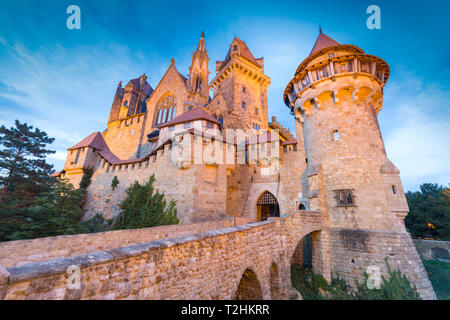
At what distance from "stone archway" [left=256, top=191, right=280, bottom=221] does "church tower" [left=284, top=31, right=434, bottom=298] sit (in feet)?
15.2

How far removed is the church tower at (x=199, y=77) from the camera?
65.8ft

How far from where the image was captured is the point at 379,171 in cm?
1041

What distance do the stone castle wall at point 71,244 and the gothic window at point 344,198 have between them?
843 centimetres

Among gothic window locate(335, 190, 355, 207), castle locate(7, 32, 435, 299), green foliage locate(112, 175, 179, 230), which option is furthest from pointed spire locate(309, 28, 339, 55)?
green foliage locate(112, 175, 179, 230)

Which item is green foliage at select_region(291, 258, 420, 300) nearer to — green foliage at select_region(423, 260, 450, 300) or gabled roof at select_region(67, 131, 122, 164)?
green foliage at select_region(423, 260, 450, 300)

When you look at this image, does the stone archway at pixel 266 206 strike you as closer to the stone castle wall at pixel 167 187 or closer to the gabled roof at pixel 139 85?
the stone castle wall at pixel 167 187

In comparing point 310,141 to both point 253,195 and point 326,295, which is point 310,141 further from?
point 326,295

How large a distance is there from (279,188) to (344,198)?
5154 millimetres

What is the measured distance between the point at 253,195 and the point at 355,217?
25.9 feet

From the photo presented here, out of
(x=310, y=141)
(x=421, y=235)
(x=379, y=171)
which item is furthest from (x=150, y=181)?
(x=421, y=235)

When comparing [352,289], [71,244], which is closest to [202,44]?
[71,244]

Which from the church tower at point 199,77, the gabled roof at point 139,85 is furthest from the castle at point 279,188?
the gabled roof at point 139,85

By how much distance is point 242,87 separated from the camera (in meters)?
21.8

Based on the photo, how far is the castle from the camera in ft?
17.9
